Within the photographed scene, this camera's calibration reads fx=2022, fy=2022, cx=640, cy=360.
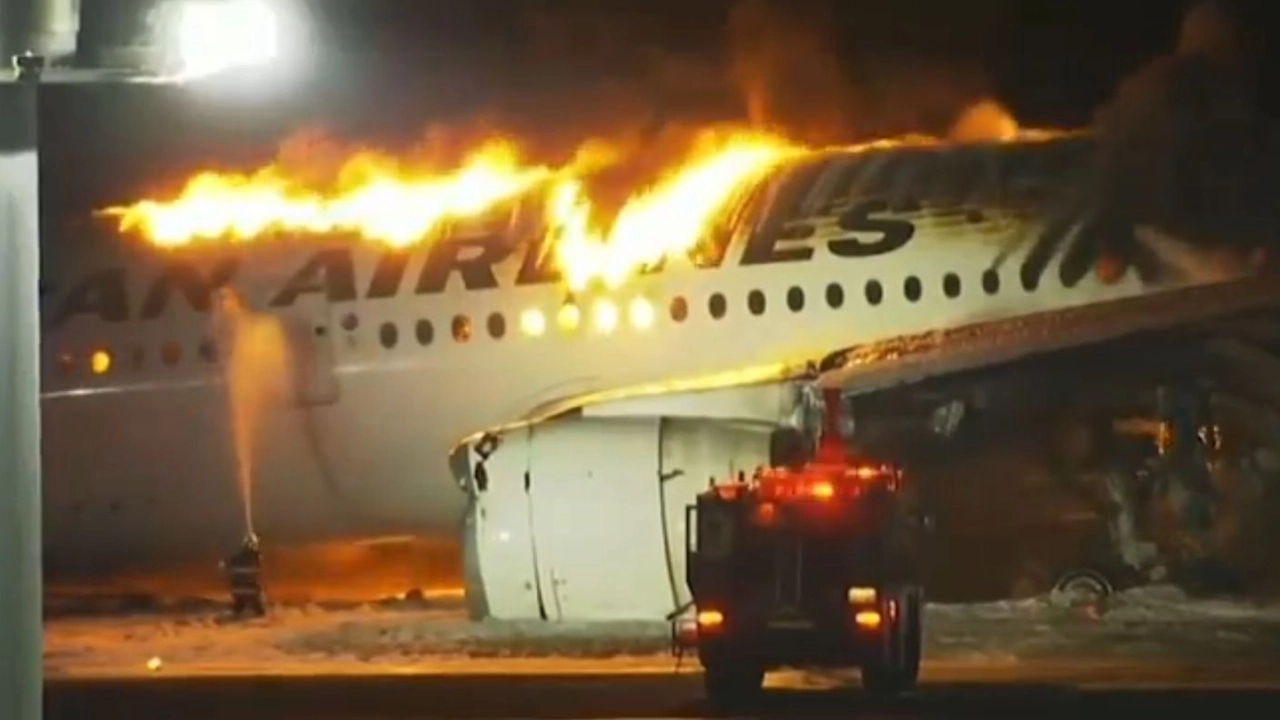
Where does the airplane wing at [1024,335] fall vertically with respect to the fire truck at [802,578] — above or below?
above

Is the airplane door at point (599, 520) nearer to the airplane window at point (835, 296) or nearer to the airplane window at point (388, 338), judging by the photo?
the airplane window at point (388, 338)

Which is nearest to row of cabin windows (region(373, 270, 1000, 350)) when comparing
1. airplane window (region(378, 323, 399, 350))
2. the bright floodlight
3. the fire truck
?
airplane window (region(378, 323, 399, 350))

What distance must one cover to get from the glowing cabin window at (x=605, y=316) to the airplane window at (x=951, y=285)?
2.70ft

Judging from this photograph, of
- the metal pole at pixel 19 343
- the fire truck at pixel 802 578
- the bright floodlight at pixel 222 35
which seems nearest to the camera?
the metal pole at pixel 19 343

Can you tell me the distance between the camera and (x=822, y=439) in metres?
5.05

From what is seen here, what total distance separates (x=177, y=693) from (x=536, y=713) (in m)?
0.92

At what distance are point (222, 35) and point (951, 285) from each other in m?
2.20

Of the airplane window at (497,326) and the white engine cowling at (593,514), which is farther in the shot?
the airplane window at (497,326)

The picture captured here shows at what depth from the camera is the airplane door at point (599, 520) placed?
503cm

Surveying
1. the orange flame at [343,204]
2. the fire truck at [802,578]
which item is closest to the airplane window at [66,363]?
the orange flame at [343,204]

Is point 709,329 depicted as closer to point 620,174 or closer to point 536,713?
point 620,174

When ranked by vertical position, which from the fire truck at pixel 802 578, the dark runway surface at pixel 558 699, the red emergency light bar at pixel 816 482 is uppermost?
the red emergency light bar at pixel 816 482

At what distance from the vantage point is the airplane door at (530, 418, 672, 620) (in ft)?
16.5

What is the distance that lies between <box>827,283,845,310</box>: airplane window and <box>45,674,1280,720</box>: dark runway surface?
0.96 metres
